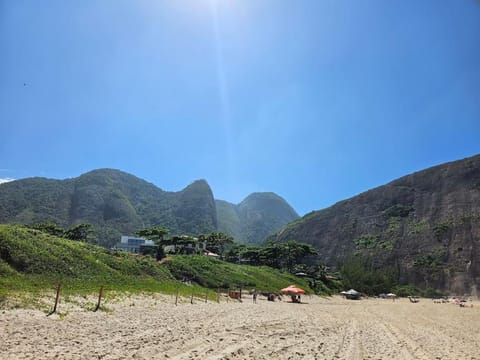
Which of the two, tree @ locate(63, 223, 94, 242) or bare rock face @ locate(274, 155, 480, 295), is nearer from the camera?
tree @ locate(63, 223, 94, 242)

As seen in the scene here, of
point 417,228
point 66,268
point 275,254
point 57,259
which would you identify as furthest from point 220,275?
point 417,228

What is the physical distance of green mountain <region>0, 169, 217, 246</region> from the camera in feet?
417

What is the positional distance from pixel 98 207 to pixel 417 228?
122m

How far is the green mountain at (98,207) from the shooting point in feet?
417

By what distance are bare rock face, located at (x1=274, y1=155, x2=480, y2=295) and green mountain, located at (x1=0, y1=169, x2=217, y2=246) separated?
63225 millimetres

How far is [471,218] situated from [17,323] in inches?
4253

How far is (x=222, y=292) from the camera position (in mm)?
41781

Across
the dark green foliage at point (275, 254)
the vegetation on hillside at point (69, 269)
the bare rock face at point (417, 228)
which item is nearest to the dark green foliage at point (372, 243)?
the bare rock face at point (417, 228)

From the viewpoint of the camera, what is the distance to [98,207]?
151875 millimetres

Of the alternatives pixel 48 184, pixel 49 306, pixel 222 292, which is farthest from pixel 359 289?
pixel 48 184

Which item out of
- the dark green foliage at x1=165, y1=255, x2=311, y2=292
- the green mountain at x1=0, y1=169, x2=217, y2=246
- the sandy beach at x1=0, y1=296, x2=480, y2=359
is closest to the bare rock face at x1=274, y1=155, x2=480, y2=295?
the dark green foliage at x1=165, y1=255, x2=311, y2=292

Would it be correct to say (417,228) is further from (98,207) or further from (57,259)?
→ (98,207)

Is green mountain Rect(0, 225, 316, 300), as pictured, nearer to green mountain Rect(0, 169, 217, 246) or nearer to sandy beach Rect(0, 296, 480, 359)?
sandy beach Rect(0, 296, 480, 359)

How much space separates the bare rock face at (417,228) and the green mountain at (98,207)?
63.2 metres
